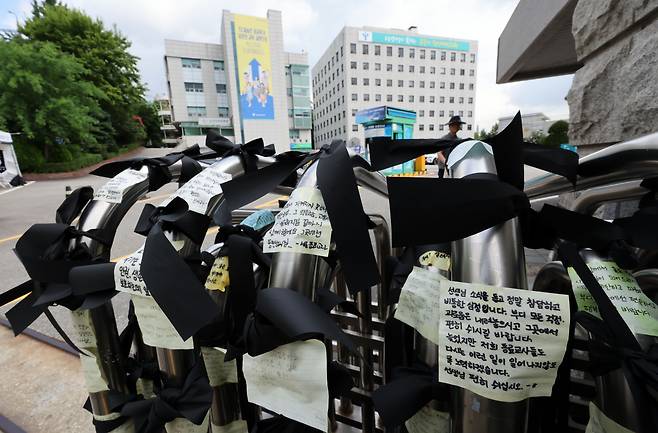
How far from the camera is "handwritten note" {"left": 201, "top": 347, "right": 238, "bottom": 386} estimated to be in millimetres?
630

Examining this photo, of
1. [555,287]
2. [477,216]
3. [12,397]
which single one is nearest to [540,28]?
[555,287]

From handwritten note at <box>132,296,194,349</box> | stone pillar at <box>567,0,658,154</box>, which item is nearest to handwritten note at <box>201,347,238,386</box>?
handwritten note at <box>132,296,194,349</box>

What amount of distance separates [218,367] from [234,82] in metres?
35.6

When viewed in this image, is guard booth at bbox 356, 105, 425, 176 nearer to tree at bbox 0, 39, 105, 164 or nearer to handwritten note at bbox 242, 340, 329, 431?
handwritten note at bbox 242, 340, 329, 431

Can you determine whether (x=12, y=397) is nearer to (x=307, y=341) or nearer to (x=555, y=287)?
(x=307, y=341)

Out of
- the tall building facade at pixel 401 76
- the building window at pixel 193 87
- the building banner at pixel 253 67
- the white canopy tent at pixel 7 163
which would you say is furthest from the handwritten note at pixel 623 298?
the tall building facade at pixel 401 76

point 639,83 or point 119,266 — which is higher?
point 639,83

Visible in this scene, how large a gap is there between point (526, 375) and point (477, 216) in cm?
17

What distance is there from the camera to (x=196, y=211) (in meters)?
0.56

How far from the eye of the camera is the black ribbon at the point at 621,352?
334 millimetres

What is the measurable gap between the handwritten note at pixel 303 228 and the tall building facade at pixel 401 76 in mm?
40236

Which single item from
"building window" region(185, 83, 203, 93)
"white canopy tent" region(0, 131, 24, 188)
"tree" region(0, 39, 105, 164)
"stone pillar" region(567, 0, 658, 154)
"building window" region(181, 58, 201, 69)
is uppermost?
"building window" region(181, 58, 201, 69)

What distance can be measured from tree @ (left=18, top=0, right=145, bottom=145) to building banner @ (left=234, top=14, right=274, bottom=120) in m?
9.49

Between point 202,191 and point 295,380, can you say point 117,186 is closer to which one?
point 202,191
